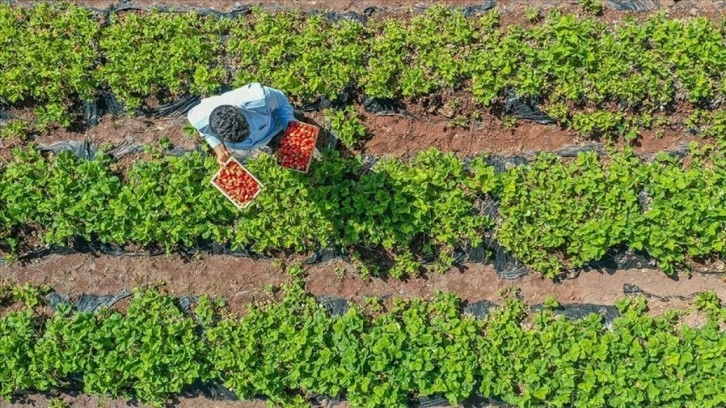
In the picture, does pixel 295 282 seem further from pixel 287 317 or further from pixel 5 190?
pixel 5 190

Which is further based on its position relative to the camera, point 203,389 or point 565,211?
point 203,389

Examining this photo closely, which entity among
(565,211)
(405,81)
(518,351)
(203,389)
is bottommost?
(203,389)

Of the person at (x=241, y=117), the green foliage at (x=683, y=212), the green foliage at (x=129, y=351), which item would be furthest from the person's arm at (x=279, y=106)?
the green foliage at (x=683, y=212)

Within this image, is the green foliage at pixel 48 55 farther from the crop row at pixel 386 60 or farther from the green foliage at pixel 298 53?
the green foliage at pixel 298 53

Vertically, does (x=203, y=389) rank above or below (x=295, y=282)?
below

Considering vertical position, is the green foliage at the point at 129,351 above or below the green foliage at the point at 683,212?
below

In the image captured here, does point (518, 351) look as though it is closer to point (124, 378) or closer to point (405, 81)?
point (405, 81)

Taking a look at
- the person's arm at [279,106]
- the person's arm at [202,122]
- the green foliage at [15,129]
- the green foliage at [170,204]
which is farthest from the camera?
the green foliage at [15,129]

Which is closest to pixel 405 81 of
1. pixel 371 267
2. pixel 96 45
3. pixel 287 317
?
pixel 371 267
